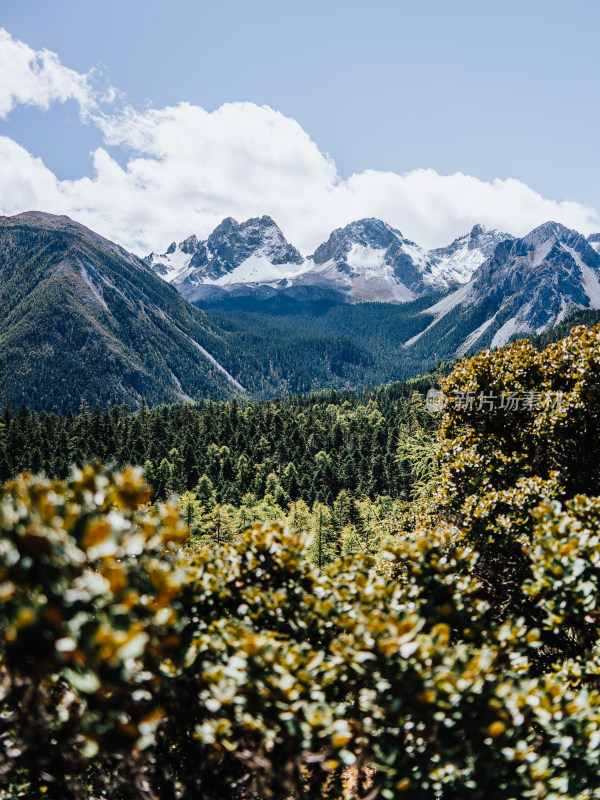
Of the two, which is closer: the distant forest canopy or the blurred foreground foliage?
the blurred foreground foliage

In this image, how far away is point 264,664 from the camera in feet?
20.4


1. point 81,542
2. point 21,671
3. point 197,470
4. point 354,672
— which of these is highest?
point 81,542

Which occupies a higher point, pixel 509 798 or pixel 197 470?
pixel 509 798

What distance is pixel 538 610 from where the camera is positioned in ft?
40.2

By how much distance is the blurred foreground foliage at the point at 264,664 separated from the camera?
432 centimetres

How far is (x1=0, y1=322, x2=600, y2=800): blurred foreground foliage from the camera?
4.32 metres

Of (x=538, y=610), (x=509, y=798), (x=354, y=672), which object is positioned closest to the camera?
(x=509, y=798)

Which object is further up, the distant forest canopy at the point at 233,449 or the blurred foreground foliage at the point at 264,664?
the blurred foreground foliage at the point at 264,664

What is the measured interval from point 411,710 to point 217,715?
2.96m

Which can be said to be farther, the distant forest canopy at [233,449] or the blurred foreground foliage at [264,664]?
the distant forest canopy at [233,449]

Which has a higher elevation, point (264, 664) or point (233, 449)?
point (264, 664)

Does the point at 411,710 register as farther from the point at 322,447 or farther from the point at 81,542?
the point at 322,447

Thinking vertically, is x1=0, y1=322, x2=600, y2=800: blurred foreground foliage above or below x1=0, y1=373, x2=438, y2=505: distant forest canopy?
above


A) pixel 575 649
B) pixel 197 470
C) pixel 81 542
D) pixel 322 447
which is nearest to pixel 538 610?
pixel 575 649
